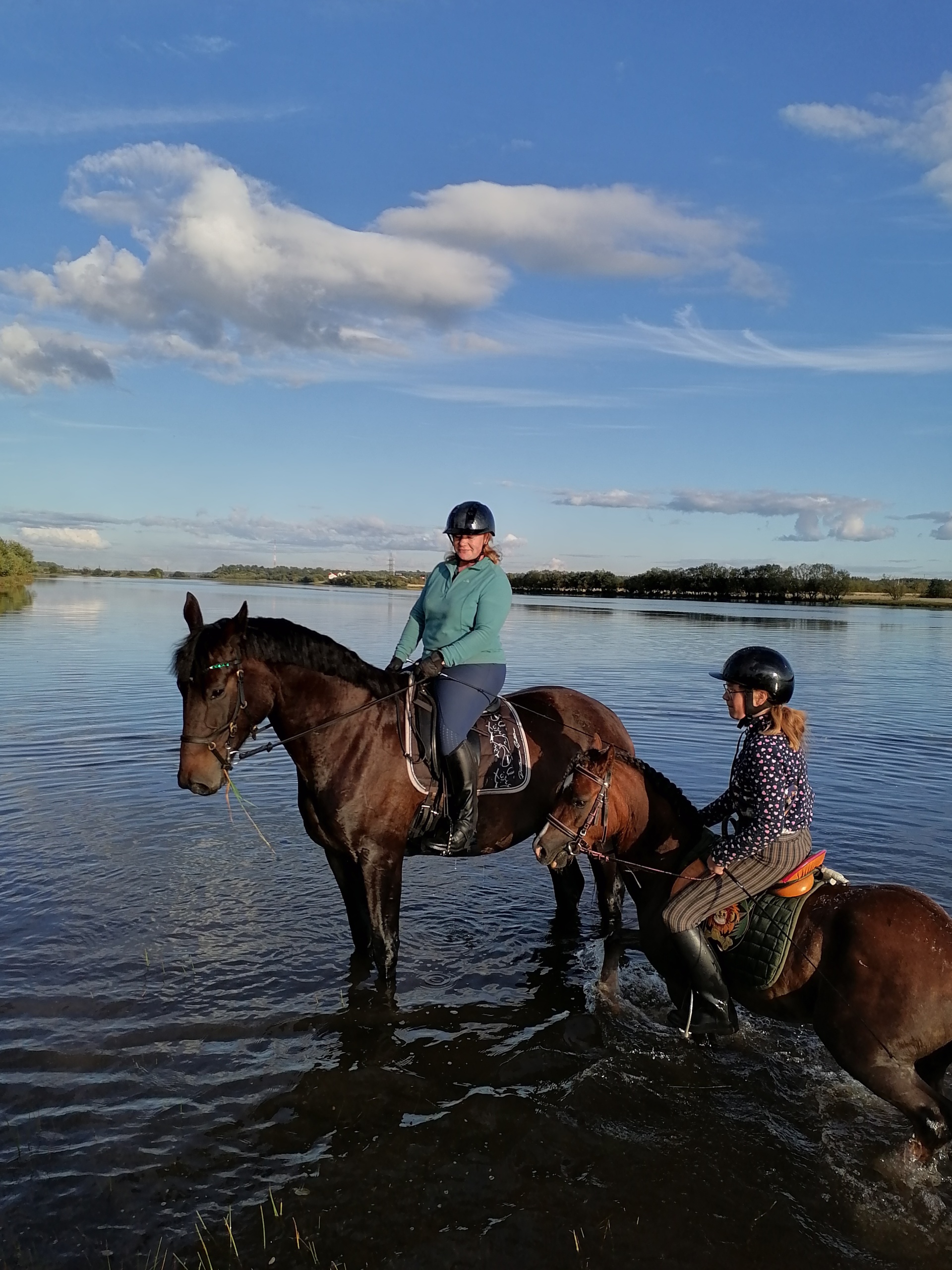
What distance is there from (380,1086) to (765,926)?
2386 mm

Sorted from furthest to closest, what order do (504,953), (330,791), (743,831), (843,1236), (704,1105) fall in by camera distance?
(504,953)
(330,791)
(704,1105)
(743,831)
(843,1236)

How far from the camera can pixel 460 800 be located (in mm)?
5684

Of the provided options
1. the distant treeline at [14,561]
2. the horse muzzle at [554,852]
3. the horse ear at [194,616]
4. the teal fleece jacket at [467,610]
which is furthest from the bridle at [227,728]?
the distant treeline at [14,561]

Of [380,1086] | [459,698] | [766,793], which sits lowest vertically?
[380,1086]

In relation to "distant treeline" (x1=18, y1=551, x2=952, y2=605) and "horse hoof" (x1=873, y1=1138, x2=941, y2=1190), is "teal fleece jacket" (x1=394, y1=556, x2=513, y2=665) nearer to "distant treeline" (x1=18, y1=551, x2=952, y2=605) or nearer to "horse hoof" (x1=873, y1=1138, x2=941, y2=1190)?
"horse hoof" (x1=873, y1=1138, x2=941, y2=1190)

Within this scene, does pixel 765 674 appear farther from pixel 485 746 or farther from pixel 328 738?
pixel 328 738

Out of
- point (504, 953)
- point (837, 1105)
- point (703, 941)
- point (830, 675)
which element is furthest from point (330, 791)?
point (830, 675)

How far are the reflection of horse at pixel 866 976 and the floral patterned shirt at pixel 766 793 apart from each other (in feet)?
1.38

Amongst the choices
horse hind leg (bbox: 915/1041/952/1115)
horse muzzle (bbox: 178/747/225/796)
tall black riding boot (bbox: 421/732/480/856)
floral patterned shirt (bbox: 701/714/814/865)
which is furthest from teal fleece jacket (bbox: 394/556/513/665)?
horse hind leg (bbox: 915/1041/952/1115)

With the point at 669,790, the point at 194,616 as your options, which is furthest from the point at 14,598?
the point at 669,790

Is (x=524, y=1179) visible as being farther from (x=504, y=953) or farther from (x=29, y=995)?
(x=29, y=995)

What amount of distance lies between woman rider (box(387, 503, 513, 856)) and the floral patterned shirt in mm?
1894

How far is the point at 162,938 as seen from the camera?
640 centimetres

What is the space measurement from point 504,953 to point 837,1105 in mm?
2569
